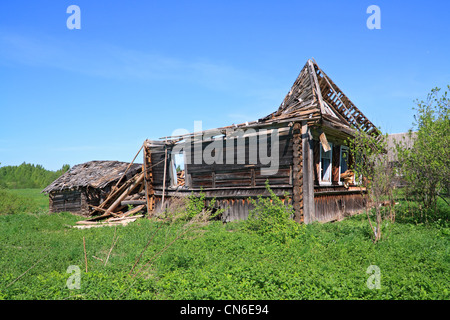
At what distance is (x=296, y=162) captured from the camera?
36.0 feet

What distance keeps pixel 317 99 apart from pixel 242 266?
8.19 m

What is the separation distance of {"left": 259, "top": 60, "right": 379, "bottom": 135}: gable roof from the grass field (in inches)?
Result: 198

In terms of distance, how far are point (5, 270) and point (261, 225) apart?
691cm

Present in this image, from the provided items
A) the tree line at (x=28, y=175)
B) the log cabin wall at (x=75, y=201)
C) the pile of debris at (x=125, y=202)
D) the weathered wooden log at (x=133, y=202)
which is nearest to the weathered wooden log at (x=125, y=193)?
the pile of debris at (x=125, y=202)

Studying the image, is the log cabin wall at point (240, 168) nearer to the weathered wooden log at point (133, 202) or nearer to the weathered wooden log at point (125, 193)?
the weathered wooden log at point (133, 202)

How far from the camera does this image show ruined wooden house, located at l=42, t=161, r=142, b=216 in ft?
66.2

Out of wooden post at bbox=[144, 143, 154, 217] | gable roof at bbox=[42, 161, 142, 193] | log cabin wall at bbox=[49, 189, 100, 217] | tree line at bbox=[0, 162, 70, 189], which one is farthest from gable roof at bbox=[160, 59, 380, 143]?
tree line at bbox=[0, 162, 70, 189]

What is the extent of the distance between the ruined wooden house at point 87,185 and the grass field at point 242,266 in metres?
9.85

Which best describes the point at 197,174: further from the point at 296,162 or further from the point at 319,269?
the point at 319,269

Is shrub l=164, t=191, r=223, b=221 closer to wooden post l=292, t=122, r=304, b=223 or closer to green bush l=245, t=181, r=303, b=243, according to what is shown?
green bush l=245, t=181, r=303, b=243

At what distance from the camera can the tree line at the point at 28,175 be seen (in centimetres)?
6863

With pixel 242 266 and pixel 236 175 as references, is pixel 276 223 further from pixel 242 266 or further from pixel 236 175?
pixel 236 175

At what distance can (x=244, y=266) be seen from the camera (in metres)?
6.43
